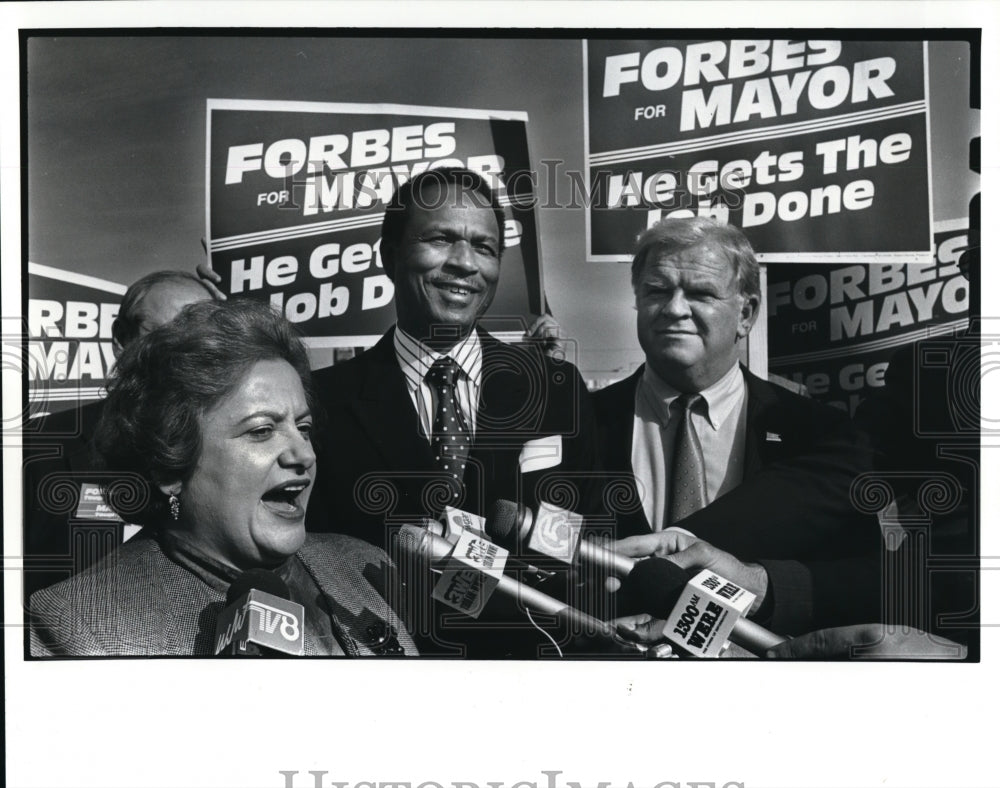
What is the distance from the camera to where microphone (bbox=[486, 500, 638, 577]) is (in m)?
3.13

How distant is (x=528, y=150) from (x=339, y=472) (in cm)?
107

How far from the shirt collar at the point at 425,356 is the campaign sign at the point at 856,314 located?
0.84 m

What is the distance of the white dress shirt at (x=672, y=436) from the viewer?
3141 millimetres

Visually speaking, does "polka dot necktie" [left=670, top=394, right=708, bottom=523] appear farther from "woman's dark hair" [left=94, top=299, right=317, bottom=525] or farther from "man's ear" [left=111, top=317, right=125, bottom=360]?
"man's ear" [left=111, top=317, right=125, bottom=360]

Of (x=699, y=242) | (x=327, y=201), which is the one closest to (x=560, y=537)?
(x=699, y=242)

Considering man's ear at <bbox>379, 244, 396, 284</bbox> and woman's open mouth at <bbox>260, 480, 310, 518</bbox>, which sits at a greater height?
man's ear at <bbox>379, 244, 396, 284</bbox>

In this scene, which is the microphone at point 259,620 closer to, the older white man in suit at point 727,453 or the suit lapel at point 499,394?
the suit lapel at point 499,394

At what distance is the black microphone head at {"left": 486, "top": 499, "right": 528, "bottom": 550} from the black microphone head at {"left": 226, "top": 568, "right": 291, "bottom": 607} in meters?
0.62

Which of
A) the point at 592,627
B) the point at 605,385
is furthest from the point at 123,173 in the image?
the point at 592,627

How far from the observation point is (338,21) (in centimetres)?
311

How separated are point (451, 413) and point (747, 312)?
90 centimetres

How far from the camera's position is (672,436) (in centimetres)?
316

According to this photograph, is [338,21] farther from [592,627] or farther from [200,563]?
[592,627]

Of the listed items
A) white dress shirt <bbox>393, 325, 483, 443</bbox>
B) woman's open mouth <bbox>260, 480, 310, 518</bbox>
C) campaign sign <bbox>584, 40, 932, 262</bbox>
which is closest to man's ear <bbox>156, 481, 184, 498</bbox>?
woman's open mouth <bbox>260, 480, 310, 518</bbox>
